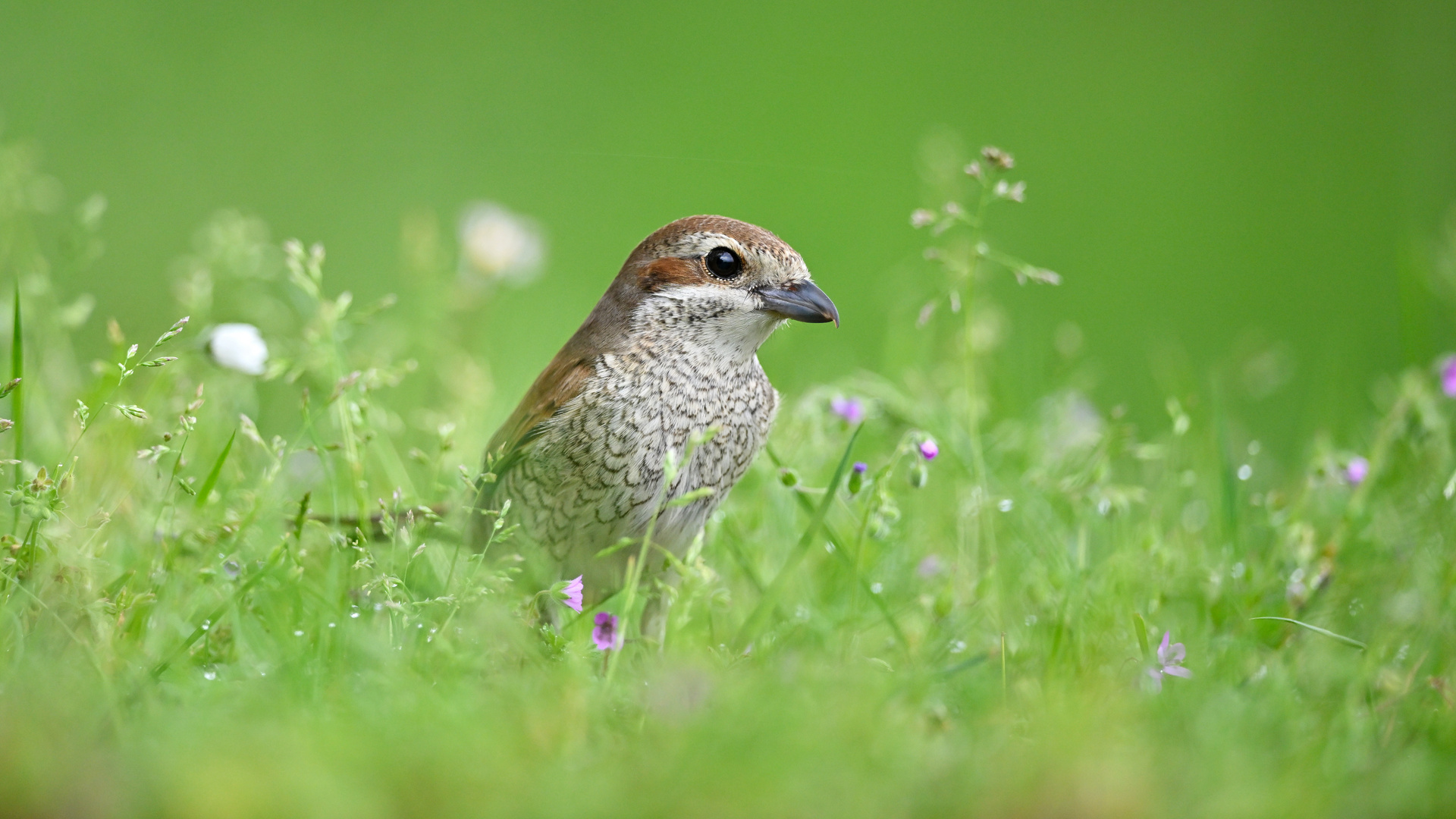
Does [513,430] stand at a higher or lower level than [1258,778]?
higher

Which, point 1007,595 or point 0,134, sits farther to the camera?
point 0,134

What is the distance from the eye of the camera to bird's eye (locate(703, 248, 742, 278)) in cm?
331

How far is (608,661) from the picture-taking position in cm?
291

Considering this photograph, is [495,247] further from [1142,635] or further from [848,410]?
[1142,635]

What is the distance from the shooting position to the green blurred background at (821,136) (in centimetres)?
852

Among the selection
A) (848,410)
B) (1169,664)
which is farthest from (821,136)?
(1169,664)

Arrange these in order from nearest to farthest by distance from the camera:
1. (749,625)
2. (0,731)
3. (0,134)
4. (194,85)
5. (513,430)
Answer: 1. (0,731)
2. (749,625)
3. (513,430)
4. (0,134)
5. (194,85)

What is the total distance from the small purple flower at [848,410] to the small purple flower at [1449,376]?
1712 mm

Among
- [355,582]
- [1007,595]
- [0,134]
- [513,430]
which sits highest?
[0,134]

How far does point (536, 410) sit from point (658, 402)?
1.21ft

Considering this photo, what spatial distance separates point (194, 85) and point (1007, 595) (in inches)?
359

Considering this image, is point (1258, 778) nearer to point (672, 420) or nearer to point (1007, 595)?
point (1007, 595)

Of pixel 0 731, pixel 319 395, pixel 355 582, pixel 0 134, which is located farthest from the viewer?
pixel 319 395

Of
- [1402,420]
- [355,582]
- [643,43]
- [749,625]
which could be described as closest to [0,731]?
[355,582]
